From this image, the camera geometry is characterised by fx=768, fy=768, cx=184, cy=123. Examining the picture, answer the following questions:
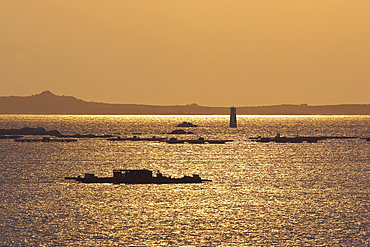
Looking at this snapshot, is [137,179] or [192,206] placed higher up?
[137,179]

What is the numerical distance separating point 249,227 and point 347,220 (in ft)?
35.1

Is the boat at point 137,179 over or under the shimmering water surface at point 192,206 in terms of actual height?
over

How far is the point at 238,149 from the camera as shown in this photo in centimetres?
18688

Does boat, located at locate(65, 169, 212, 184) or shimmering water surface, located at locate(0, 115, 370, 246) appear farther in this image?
boat, located at locate(65, 169, 212, 184)

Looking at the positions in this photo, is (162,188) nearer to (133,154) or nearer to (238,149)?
(133,154)

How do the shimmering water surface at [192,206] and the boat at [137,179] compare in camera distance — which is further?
the boat at [137,179]

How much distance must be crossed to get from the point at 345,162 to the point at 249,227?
3268 inches

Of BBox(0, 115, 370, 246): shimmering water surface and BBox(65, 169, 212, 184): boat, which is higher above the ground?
BBox(65, 169, 212, 184): boat

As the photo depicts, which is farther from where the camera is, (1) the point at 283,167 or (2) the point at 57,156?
(2) the point at 57,156

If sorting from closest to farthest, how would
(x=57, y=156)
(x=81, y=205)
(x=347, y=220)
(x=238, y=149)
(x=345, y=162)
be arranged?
1. (x=347, y=220)
2. (x=81, y=205)
3. (x=345, y=162)
4. (x=57, y=156)
5. (x=238, y=149)

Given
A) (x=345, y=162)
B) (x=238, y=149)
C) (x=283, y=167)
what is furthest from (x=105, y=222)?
(x=238, y=149)

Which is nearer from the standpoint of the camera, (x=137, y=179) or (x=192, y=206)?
(x=192, y=206)

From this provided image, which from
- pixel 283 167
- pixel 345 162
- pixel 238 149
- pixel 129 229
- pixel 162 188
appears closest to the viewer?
pixel 129 229

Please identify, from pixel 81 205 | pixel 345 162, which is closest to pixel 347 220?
pixel 81 205
